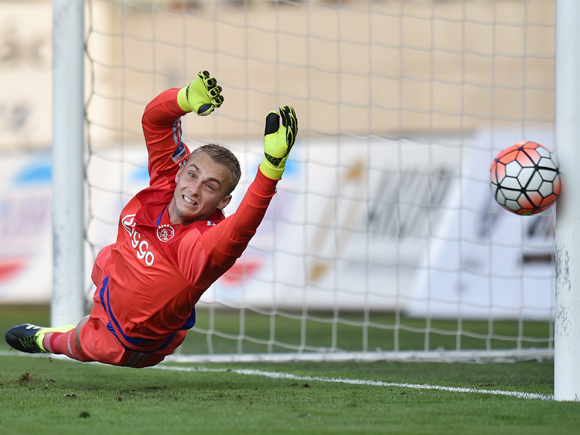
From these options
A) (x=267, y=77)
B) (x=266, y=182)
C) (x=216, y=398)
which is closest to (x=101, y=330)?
(x=216, y=398)

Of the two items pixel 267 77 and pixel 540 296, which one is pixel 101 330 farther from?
pixel 267 77

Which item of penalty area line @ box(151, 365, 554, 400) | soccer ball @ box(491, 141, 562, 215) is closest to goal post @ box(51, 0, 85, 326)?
penalty area line @ box(151, 365, 554, 400)

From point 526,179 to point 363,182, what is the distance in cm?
512

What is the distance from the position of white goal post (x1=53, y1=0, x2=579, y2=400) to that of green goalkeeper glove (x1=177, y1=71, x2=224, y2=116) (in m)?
1.27

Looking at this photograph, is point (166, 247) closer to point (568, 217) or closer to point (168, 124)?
point (168, 124)

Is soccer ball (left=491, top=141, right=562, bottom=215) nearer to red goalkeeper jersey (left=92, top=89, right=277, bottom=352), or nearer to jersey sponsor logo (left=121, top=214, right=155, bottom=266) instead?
red goalkeeper jersey (left=92, top=89, right=277, bottom=352)

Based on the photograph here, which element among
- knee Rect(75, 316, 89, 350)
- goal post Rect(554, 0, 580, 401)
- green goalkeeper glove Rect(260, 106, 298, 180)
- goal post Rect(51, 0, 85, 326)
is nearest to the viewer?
green goalkeeper glove Rect(260, 106, 298, 180)

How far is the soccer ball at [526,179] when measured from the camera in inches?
103

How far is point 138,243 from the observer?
9.23ft

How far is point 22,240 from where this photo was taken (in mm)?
8133

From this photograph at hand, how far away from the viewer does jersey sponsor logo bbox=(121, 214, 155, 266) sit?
9.03 feet

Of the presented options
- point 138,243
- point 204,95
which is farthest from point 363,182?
point 204,95

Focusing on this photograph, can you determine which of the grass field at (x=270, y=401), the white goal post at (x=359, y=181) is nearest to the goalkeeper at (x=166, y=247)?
the grass field at (x=270, y=401)

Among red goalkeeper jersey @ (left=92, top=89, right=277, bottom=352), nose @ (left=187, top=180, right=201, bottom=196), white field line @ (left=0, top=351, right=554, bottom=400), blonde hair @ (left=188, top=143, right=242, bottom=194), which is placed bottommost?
white field line @ (left=0, top=351, right=554, bottom=400)
